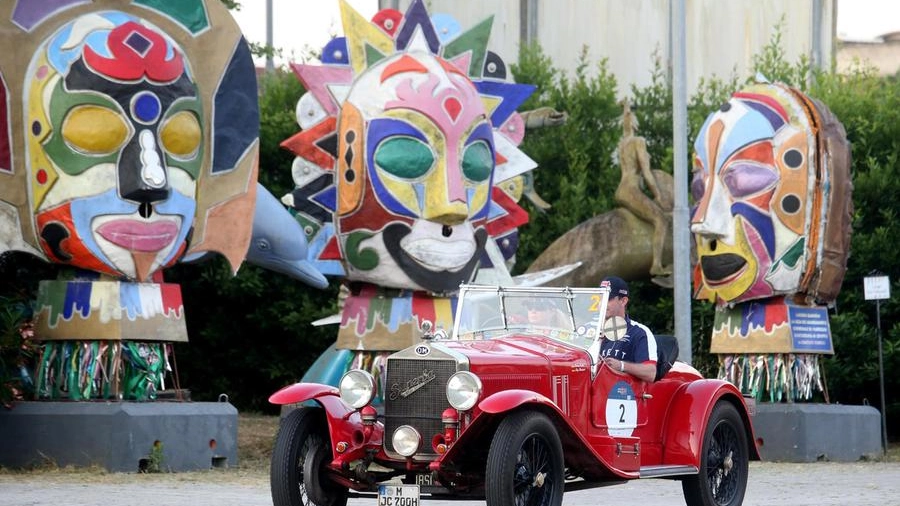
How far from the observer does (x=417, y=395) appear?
385 inches

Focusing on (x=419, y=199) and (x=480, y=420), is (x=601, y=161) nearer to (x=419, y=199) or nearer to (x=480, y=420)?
(x=419, y=199)

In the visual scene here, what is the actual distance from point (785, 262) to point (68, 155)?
7.91m

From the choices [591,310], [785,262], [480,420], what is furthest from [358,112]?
[480,420]

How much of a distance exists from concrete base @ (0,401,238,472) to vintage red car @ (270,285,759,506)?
209 inches

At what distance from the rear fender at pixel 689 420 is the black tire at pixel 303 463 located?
246 cm

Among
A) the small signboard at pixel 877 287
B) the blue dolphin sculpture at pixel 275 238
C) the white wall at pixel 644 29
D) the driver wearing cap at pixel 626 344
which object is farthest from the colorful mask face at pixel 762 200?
the white wall at pixel 644 29

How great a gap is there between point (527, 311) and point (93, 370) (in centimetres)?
604

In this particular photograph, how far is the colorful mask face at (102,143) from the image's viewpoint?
595 inches

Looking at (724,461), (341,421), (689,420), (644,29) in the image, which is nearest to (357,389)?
(341,421)

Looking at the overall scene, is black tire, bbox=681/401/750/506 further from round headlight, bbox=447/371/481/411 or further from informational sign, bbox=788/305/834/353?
informational sign, bbox=788/305/834/353

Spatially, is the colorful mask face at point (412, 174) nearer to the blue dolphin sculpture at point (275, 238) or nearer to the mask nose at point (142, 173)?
the blue dolphin sculpture at point (275, 238)

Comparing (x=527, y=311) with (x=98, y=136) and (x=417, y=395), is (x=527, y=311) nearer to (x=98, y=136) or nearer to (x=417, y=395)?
(x=417, y=395)

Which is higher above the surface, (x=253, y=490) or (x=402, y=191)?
(x=402, y=191)

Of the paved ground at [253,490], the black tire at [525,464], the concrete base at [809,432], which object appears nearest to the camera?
the black tire at [525,464]
